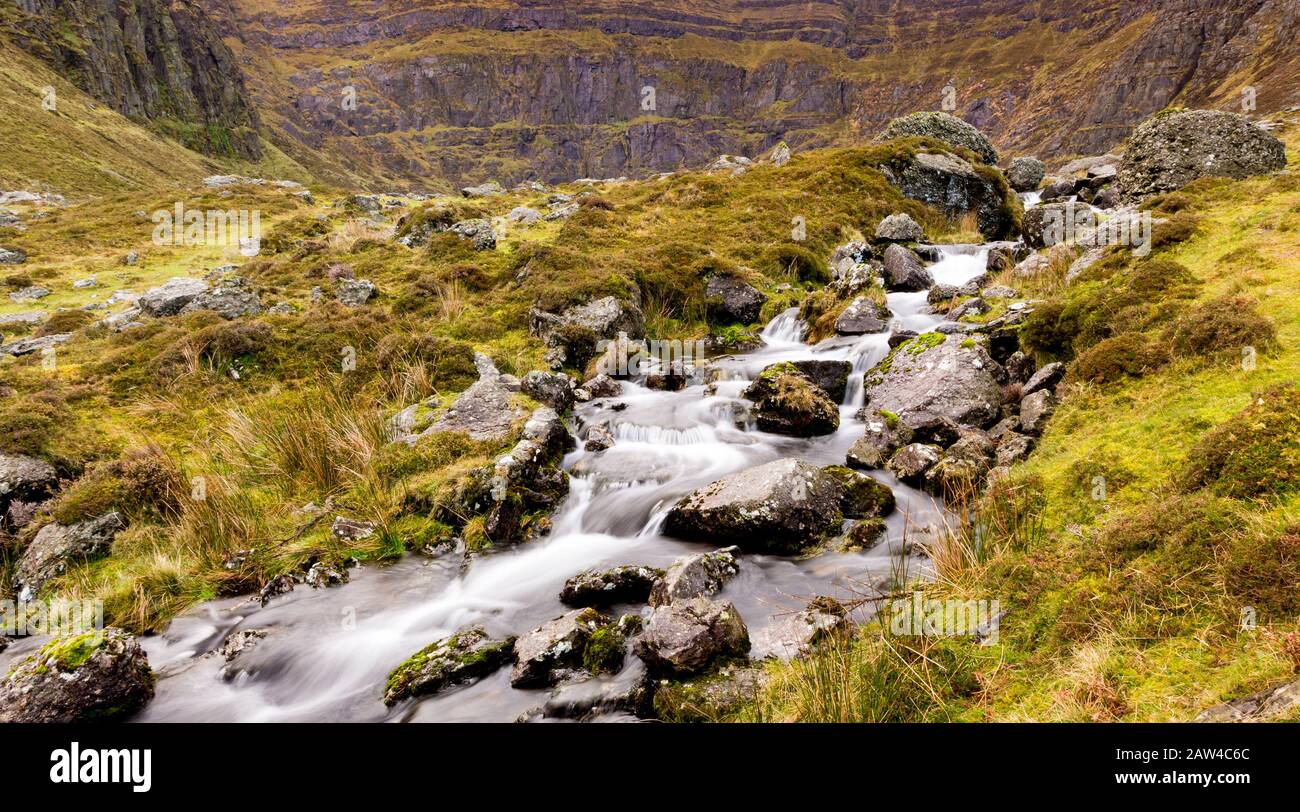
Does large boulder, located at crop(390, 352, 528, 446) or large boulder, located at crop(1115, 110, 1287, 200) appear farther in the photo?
large boulder, located at crop(1115, 110, 1287, 200)

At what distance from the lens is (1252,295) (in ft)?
26.9

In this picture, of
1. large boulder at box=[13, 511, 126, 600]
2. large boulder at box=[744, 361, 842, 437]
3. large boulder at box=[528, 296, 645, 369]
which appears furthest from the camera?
large boulder at box=[528, 296, 645, 369]

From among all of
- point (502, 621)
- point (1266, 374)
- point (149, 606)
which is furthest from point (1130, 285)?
point (149, 606)

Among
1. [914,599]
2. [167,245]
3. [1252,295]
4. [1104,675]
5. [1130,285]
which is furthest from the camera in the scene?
[167,245]

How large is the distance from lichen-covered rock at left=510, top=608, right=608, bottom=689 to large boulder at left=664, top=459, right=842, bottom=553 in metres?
2.52

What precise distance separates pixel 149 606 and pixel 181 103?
636 feet

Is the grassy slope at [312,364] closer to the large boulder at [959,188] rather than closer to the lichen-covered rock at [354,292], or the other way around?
the lichen-covered rock at [354,292]

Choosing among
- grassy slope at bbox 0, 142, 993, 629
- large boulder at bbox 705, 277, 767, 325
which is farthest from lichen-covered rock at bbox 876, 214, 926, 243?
large boulder at bbox 705, 277, 767, 325

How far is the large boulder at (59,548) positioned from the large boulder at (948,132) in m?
35.9

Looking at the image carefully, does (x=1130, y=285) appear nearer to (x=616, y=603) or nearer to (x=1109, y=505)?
(x=1109, y=505)

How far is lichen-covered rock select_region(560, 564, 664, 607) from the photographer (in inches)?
290

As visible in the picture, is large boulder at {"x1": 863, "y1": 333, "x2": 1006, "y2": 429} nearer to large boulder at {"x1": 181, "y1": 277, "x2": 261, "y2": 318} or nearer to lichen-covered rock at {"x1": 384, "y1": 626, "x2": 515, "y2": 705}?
lichen-covered rock at {"x1": 384, "y1": 626, "x2": 515, "y2": 705}
